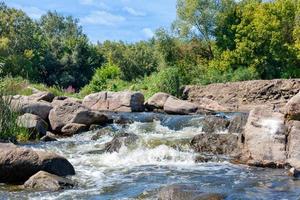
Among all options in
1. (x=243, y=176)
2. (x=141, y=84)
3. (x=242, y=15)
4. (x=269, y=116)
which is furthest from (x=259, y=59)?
(x=243, y=176)

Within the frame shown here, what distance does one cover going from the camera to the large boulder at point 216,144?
43.8 feet

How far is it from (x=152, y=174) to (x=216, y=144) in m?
3.33

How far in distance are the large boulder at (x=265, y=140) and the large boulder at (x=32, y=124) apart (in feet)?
24.4

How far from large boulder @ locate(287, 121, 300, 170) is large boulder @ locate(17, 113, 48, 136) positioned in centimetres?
863

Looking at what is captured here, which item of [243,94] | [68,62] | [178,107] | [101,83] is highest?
[68,62]

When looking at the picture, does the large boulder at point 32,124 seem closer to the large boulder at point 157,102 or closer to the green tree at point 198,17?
the large boulder at point 157,102

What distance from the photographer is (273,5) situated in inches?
1484

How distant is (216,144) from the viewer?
13.6m

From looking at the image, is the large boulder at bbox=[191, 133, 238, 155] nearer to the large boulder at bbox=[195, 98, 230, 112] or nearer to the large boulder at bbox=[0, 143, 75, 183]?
the large boulder at bbox=[0, 143, 75, 183]

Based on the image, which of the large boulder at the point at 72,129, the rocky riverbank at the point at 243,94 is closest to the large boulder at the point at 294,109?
the large boulder at the point at 72,129

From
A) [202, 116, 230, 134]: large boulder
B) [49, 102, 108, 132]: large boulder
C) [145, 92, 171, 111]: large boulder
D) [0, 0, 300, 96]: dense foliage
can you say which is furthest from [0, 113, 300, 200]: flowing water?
[0, 0, 300, 96]: dense foliage

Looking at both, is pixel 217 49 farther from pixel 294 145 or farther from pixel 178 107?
pixel 294 145

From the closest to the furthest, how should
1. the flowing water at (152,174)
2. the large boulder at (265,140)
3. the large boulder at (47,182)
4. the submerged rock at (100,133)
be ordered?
the flowing water at (152,174) → the large boulder at (47,182) → the large boulder at (265,140) → the submerged rock at (100,133)

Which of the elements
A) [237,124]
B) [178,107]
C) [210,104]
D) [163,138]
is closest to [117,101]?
[178,107]
